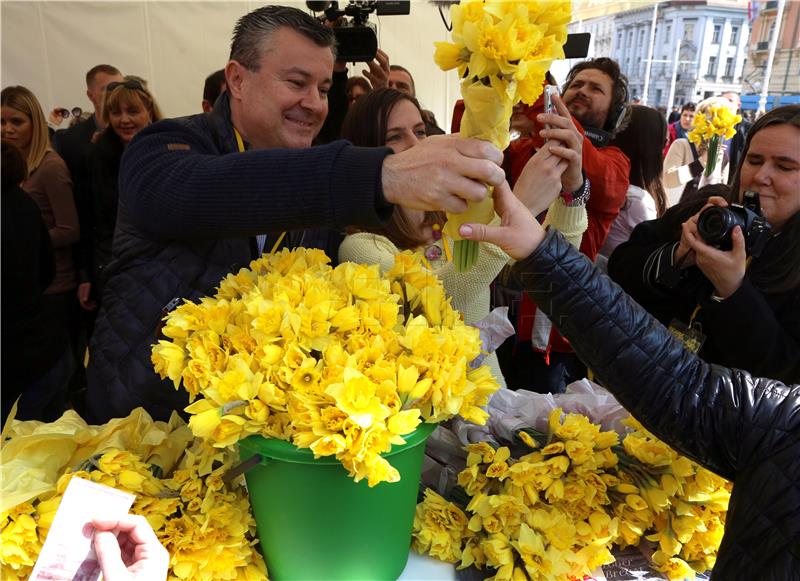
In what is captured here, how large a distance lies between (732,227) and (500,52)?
2.73ft

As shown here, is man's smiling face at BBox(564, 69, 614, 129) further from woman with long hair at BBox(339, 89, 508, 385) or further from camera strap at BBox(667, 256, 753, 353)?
camera strap at BBox(667, 256, 753, 353)

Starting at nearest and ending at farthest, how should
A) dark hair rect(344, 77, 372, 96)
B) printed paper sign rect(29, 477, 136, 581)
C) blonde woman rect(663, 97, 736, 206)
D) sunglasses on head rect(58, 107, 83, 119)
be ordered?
1. printed paper sign rect(29, 477, 136, 581)
2. dark hair rect(344, 77, 372, 96)
3. sunglasses on head rect(58, 107, 83, 119)
4. blonde woman rect(663, 97, 736, 206)

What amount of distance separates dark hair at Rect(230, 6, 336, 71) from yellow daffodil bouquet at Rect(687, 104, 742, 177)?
3456mm

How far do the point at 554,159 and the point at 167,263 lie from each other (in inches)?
30.1

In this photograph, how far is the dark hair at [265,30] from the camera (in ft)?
3.71

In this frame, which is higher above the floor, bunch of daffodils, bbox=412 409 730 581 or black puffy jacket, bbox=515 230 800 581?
black puffy jacket, bbox=515 230 800 581

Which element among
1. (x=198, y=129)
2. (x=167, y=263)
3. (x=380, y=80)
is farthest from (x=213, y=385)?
(x=380, y=80)

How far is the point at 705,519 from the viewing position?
0.90 metres

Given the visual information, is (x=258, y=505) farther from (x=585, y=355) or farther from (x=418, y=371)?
(x=585, y=355)

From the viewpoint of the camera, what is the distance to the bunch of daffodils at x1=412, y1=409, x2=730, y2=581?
84 cm

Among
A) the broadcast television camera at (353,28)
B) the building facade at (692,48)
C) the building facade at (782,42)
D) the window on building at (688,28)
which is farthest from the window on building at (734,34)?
the broadcast television camera at (353,28)

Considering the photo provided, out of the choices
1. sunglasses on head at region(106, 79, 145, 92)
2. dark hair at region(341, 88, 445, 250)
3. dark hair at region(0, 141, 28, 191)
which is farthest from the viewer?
sunglasses on head at region(106, 79, 145, 92)

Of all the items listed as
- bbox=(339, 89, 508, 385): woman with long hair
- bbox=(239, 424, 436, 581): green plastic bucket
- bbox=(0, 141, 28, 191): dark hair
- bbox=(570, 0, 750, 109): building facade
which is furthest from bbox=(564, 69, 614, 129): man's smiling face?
bbox=(570, 0, 750, 109): building facade

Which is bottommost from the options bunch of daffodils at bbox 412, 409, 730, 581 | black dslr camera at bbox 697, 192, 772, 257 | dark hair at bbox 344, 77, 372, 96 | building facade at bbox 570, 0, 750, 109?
bunch of daffodils at bbox 412, 409, 730, 581
